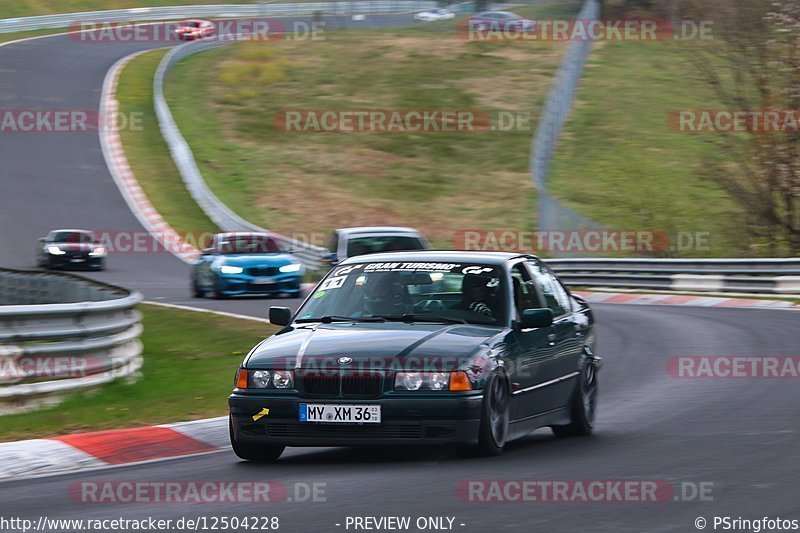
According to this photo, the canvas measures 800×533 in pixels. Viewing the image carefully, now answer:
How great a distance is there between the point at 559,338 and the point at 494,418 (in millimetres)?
1549

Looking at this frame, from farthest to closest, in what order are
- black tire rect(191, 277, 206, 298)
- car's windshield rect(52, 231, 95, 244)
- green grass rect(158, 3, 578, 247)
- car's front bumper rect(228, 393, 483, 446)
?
green grass rect(158, 3, 578, 247) → car's windshield rect(52, 231, 95, 244) → black tire rect(191, 277, 206, 298) → car's front bumper rect(228, 393, 483, 446)

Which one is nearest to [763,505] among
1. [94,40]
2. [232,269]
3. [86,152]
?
[232,269]

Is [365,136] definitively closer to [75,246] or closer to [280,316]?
[75,246]

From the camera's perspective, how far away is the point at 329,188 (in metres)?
43.5

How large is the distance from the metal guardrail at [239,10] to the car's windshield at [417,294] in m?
66.0

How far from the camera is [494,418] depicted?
335 inches

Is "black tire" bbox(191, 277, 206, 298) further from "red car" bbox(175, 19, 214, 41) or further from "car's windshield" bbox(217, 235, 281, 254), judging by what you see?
"red car" bbox(175, 19, 214, 41)

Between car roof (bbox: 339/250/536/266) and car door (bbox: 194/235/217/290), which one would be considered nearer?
car roof (bbox: 339/250/536/266)

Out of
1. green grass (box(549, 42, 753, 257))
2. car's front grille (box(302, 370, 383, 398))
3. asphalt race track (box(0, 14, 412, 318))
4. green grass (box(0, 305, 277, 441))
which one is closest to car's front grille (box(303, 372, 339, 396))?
car's front grille (box(302, 370, 383, 398))

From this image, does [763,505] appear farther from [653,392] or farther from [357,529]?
[653,392]

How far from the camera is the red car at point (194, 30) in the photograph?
70.0m

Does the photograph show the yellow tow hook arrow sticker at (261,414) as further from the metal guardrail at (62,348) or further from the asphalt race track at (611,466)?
the metal guardrail at (62,348)

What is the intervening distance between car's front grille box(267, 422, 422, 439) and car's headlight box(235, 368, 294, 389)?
0.26 m

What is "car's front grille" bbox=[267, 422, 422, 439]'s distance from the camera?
26.9 ft
